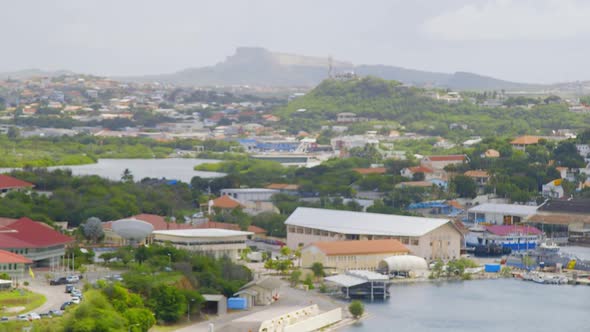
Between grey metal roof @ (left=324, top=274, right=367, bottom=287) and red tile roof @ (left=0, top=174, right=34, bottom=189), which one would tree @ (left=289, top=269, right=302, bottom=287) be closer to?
grey metal roof @ (left=324, top=274, right=367, bottom=287)

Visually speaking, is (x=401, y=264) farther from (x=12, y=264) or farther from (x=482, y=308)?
(x=12, y=264)

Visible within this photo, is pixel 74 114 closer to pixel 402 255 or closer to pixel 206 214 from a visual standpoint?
pixel 206 214

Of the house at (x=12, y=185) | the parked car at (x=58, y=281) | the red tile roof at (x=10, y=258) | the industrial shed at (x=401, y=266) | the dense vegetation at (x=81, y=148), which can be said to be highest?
the red tile roof at (x=10, y=258)

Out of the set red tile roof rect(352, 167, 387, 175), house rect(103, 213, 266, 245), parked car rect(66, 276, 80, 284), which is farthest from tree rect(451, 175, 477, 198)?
parked car rect(66, 276, 80, 284)

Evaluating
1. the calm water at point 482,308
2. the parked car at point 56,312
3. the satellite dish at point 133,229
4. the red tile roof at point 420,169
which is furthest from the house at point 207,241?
the red tile roof at point 420,169

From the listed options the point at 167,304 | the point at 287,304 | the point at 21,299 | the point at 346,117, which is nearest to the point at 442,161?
the point at 287,304

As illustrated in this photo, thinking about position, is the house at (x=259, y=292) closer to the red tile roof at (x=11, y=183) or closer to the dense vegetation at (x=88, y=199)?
the dense vegetation at (x=88, y=199)
